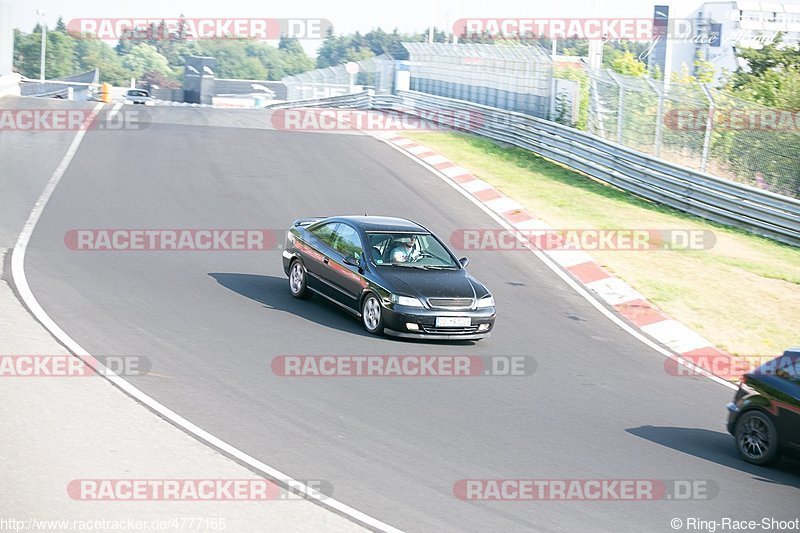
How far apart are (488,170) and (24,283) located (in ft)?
43.6

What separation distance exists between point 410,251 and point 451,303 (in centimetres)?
137

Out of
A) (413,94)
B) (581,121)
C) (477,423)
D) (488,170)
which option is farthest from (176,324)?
(413,94)

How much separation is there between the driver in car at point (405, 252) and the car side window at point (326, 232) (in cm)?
107

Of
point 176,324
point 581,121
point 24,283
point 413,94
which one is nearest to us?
point 176,324

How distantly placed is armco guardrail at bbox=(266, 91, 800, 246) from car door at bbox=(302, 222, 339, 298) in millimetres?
10322

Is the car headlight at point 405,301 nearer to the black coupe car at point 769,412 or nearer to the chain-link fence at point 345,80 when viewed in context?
the black coupe car at point 769,412

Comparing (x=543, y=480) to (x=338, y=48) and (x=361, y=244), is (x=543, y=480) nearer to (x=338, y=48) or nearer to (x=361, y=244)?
(x=361, y=244)

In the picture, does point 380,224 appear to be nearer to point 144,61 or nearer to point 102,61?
point 102,61

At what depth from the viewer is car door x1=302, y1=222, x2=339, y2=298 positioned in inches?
553

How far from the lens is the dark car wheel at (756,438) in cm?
954

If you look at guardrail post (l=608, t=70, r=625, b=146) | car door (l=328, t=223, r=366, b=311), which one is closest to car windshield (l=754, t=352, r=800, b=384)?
car door (l=328, t=223, r=366, b=311)

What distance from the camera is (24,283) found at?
13633 mm

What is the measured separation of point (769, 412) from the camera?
31.6 ft

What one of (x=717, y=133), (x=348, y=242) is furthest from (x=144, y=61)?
(x=348, y=242)
